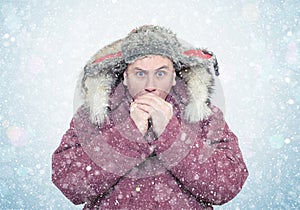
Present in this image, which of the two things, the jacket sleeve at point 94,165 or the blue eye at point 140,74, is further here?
the blue eye at point 140,74

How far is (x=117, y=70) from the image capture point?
76.4 inches

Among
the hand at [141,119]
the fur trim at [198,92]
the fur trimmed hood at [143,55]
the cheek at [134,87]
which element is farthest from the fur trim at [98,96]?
the fur trim at [198,92]

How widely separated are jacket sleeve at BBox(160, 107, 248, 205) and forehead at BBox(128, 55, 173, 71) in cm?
33

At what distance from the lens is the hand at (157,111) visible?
1541 mm

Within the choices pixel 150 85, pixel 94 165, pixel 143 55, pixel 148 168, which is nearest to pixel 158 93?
pixel 150 85

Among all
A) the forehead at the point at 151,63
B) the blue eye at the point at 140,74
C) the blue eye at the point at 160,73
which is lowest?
the blue eye at the point at 160,73

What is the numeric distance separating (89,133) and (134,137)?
0.85 feet

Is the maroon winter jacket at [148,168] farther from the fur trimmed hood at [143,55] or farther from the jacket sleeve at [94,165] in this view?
the fur trimmed hood at [143,55]

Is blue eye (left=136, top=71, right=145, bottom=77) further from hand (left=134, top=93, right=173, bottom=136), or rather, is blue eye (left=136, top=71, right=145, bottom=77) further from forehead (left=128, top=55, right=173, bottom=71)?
hand (left=134, top=93, right=173, bottom=136)

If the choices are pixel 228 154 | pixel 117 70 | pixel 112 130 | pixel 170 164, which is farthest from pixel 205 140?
pixel 117 70

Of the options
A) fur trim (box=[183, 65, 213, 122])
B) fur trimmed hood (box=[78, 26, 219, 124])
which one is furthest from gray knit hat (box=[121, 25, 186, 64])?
fur trim (box=[183, 65, 213, 122])

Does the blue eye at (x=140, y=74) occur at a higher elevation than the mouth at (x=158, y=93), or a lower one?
higher

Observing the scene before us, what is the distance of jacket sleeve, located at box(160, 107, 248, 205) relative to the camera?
1.54 metres

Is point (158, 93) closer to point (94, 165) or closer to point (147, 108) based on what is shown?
point (147, 108)
